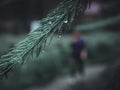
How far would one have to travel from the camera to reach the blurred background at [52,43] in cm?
1262

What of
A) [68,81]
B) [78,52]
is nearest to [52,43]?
[68,81]

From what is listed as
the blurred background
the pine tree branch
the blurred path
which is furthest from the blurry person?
the pine tree branch

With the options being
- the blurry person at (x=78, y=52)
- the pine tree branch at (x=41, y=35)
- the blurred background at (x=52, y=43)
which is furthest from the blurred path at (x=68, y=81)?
the pine tree branch at (x=41, y=35)

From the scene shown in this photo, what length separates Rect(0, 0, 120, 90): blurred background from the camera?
41.4 feet

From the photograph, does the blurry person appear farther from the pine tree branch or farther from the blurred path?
the pine tree branch

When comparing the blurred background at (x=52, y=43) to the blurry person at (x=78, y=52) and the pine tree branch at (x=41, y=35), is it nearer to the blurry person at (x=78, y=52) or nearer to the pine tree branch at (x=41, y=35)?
the blurry person at (x=78, y=52)

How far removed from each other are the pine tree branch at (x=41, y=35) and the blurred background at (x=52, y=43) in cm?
1060

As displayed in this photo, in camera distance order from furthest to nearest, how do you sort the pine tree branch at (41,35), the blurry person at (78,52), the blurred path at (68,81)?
1. the blurred path at (68,81)
2. the blurry person at (78,52)
3. the pine tree branch at (41,35)

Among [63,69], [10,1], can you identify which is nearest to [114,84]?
[10,1]

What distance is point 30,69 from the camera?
12.5 meters

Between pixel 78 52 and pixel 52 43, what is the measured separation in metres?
2.81

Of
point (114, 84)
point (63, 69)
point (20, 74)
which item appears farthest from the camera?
point (63, 69)

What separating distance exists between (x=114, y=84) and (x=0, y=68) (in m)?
1.69

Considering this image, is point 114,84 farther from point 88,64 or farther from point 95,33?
point 95,33
